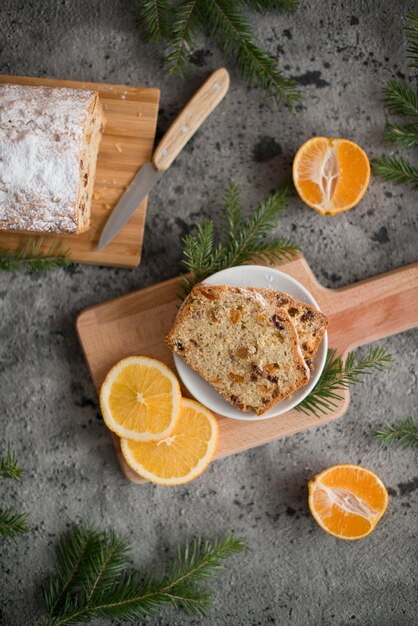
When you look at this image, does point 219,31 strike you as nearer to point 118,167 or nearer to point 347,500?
point 118,167

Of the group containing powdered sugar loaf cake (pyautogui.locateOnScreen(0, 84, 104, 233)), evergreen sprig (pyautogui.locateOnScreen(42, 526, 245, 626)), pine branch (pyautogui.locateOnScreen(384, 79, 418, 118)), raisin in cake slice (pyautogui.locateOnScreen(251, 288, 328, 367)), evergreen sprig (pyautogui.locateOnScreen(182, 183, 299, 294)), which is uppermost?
pine branch (pyautogui.locateOnScreen(384, 79, 418, 118))

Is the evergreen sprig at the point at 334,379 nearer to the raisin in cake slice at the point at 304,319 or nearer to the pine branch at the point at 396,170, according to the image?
the raisin in cake slice at the point at 304,319

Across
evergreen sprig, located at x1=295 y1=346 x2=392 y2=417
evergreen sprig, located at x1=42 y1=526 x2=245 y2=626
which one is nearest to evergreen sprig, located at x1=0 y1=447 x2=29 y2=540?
evergreen sprig, located at x1=42 y1=526 x2=245 y2=626

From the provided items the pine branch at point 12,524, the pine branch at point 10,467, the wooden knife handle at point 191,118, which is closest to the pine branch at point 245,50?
the wooden knife handle at point 191,118

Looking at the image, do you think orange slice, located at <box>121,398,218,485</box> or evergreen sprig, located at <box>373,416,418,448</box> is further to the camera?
evergreen sprig, located at <box>373,416,418,448</box>

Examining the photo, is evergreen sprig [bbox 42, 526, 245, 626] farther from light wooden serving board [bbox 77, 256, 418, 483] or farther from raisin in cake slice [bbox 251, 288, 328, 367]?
raisin in cake slice [bbox 251, 288, 328, 367]

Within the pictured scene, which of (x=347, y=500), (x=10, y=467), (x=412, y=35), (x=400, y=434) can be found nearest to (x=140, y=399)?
(x=10, y=467)

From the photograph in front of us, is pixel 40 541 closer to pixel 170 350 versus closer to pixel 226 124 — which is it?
pixel 170 350

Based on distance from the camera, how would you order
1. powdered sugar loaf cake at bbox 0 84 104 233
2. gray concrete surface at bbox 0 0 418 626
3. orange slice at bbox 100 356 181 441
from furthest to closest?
gray concrete surface at bbox 0 0 418 626 < orange slice at bbox 100 356 181 441 < powdered sugar loaf cake at bbox 0 84 104 233
